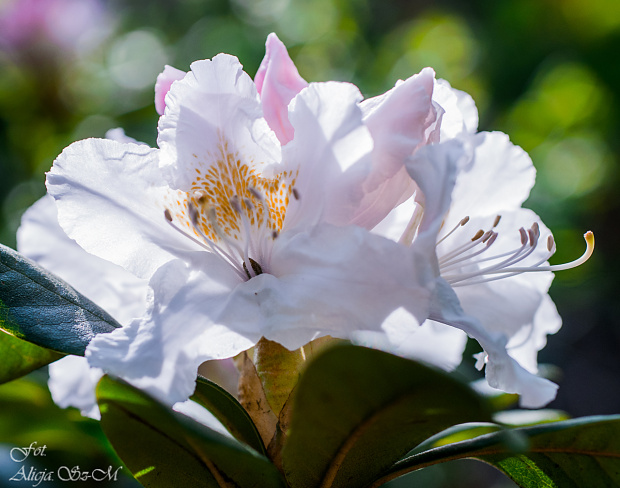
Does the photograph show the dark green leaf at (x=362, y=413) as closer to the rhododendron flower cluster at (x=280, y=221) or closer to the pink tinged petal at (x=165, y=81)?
the rhododendron flower cluster at (x=280, y=221)

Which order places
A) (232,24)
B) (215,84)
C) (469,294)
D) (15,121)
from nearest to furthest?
(215,84) → (469,294) → (15,121) → (232,24)

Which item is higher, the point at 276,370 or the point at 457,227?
the point at 457,227

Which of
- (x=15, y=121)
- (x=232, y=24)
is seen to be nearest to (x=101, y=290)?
(x=15, y=121)

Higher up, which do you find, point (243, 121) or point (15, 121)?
point (243, 121)

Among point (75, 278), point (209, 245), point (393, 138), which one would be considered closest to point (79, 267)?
point (75, 278)

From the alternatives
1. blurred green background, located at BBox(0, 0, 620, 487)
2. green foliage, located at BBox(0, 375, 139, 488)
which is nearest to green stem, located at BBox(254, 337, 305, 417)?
green foliage, located at BBox(0, 375, 139, 488)

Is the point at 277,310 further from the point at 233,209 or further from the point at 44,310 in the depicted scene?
the point at 44,310

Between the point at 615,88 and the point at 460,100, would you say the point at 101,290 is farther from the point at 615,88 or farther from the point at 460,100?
the point at 615,88
